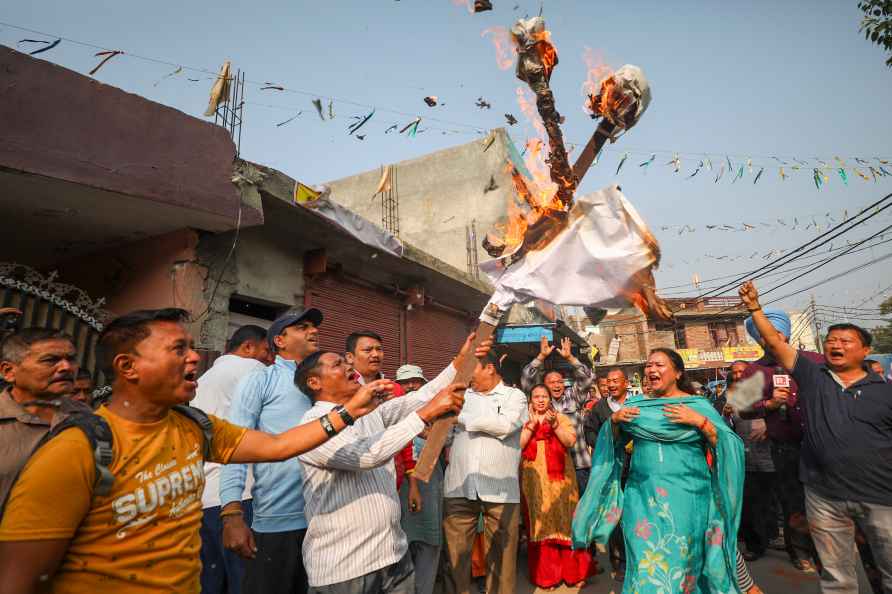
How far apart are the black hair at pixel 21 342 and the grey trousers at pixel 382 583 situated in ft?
6.68

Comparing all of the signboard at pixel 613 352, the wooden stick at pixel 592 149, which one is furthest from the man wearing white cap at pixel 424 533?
the signboard at pixel 613 352

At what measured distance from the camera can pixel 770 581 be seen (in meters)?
4.77

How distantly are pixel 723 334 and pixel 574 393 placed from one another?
113ft

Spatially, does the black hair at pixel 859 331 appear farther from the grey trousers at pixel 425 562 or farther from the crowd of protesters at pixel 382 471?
the grey trousers at pixel 425 562

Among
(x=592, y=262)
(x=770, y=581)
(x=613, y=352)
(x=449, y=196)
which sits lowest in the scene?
(x=770, y=581)

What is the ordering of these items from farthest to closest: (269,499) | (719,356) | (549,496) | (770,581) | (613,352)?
(613,352) < (719,356) < (549,496) < (770,581) < (269,499)

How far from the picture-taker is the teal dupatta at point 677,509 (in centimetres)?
330

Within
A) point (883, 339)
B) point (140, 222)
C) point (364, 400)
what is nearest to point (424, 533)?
point (364, 400)

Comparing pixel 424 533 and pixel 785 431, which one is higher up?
pixel 785 431

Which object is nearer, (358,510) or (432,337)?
(358,510)

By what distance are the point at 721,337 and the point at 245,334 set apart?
38.1 metres

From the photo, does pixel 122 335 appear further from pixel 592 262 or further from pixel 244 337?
pixel 592 262

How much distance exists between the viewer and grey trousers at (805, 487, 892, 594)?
3.10m

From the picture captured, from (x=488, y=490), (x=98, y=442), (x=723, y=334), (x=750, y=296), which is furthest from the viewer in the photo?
(x=723, y=334)
